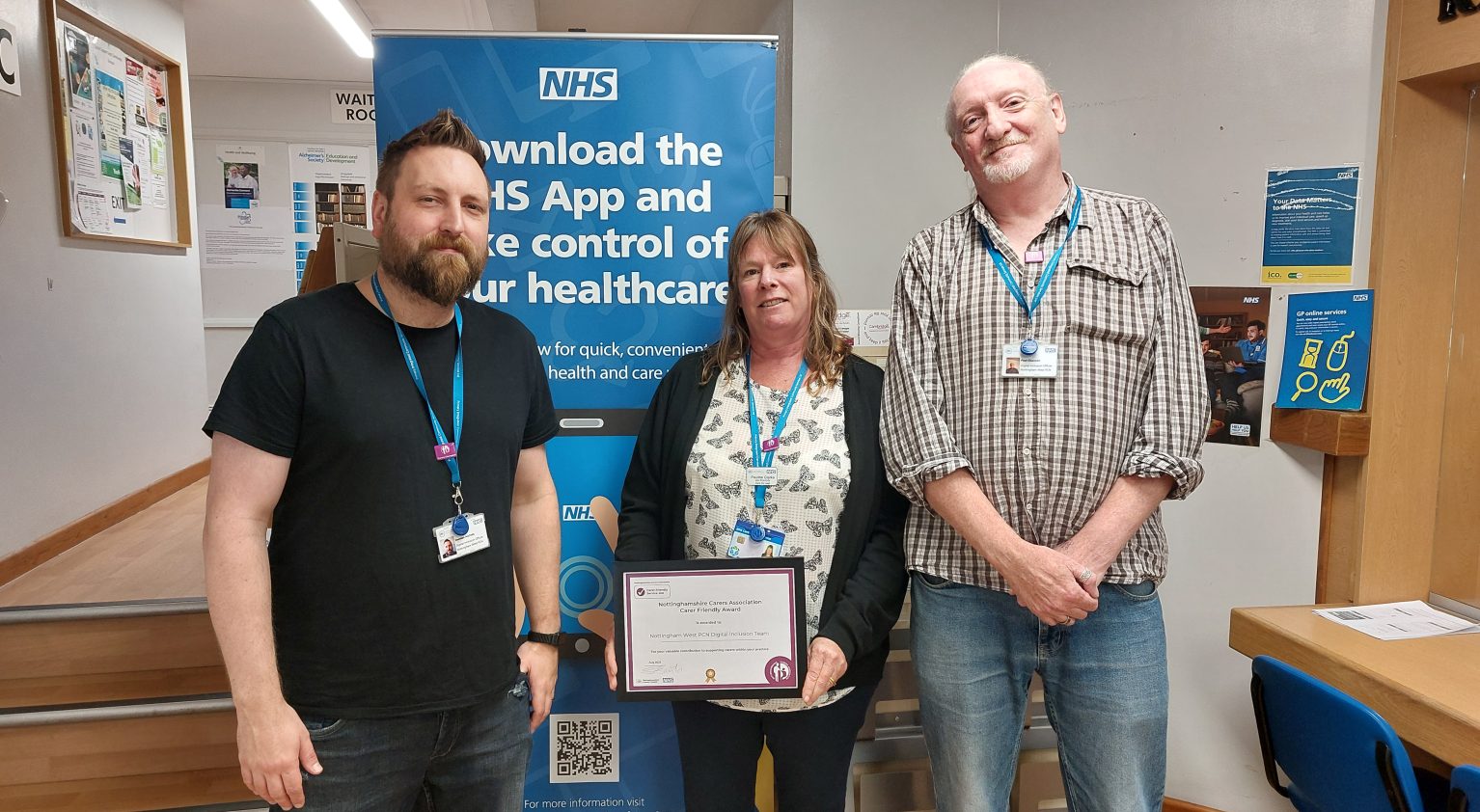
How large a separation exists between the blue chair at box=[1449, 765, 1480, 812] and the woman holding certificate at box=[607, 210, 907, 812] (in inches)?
38.7

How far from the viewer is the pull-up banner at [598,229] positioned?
81.1 inches

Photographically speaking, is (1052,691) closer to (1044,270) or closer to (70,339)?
(1044,270)

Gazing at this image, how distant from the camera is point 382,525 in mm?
1306

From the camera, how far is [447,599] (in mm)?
1359

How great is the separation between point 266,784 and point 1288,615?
2.43 meters

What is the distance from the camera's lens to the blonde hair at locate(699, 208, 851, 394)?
1.72 m

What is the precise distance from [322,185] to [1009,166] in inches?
290

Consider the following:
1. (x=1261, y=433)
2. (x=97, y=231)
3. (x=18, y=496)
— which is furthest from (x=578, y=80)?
(x=97, y=231)

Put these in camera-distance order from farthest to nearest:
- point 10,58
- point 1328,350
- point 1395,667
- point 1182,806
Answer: point 10,58 < point 1182,806 < point 1328,350 < point 1395,667

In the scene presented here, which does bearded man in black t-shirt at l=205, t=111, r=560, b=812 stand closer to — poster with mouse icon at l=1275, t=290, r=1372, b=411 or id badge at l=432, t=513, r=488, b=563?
id badge at l=432, t=513, r=488, b=563

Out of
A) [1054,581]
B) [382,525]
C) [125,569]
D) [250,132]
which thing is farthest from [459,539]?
[250,132]

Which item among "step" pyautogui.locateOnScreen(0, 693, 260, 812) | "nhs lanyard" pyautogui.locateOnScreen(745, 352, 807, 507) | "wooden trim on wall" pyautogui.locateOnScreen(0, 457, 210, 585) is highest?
"nhs lanyard" pyautogui.locateOnScreen(745, 352, 807, 507)

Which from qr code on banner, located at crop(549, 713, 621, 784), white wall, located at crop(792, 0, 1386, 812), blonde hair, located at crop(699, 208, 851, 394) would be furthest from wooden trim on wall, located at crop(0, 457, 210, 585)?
white wall, located at crop(792, 0, 1386, 812)

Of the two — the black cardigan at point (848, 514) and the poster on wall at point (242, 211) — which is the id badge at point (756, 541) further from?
the poster on wall at point (242, 211)
